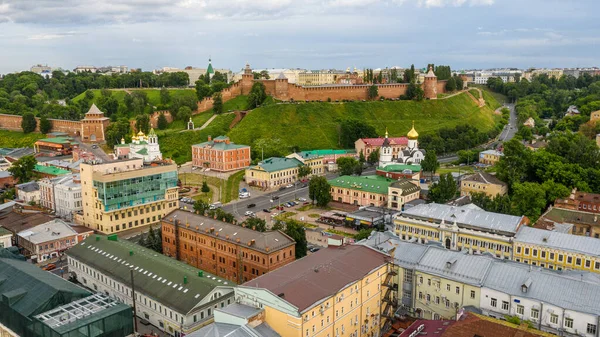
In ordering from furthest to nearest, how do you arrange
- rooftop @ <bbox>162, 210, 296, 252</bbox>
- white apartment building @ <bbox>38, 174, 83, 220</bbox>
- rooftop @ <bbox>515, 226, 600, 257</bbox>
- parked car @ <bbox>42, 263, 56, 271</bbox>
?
1. white apartment building @ <bbox>38, 174, 83, 220</bbox>
2. parked car @ <bbox>42, 263, 56, 271</bbox>
3. rooftop @ <bbox>162, 210, 296, 252</bbox>
4. rooftop @ <bbox>515, 226, 600, 257</bbox>

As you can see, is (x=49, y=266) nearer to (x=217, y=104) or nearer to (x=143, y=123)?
(x=143, y=123)

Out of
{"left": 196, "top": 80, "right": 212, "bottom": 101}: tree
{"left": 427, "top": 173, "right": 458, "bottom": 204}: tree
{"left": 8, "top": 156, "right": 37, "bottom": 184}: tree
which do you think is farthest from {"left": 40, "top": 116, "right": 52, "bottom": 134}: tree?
{"left": 427, "top": 173, "right": 458, "bottom": 204}: tree

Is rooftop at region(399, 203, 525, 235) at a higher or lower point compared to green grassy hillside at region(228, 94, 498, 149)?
lower

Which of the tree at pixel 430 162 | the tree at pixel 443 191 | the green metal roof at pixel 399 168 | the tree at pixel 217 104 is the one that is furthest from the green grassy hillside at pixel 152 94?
the tree at pixel 443 191

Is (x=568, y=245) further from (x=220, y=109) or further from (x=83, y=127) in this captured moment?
(x=83, y=127)

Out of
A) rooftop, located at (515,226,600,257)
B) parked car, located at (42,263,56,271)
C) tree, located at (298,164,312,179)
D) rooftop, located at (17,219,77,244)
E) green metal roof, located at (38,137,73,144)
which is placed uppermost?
green metal roof, located at (38,137,73,144)

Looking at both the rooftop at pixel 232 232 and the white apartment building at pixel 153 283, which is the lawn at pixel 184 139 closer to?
the rooftop at pixel 232 232

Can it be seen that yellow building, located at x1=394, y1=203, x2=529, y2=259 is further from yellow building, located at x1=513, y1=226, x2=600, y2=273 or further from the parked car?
the parked car
